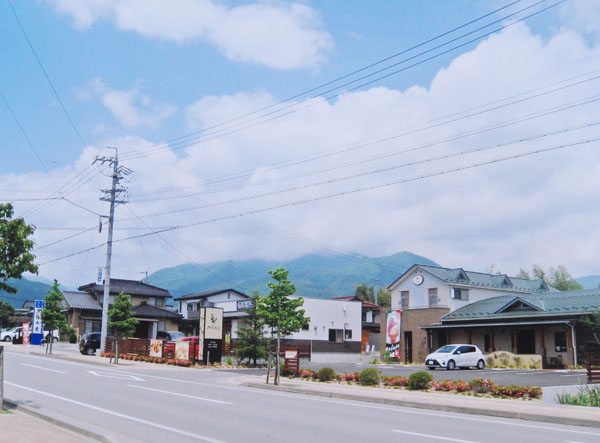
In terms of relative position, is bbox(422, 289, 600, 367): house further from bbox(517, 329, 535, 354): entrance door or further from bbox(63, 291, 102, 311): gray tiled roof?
bbox(63, 291, 102, 311): gray tiled roof

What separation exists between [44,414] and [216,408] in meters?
A: 4.25

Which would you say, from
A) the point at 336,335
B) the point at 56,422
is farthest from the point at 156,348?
the point at 56,422

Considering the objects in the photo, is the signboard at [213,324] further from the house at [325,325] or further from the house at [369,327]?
the house at [369,327]

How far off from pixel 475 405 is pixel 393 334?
32654 millimetres

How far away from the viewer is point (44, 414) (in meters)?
11.6

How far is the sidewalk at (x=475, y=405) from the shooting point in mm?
14273

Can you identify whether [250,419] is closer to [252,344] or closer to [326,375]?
[326,375]

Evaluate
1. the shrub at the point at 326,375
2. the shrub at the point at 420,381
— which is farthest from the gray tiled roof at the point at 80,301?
the shrub at the point at 420,381

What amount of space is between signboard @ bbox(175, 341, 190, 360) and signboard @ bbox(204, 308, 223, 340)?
1355 mm

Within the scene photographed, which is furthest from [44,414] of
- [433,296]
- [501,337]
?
[433,296]

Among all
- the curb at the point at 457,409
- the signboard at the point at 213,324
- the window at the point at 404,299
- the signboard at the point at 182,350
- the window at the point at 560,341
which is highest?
the window at the point at 404,299

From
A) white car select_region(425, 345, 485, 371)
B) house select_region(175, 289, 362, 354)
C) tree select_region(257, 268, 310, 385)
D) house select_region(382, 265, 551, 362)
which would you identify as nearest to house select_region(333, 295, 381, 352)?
house select_region(175, 289, 362, 354)

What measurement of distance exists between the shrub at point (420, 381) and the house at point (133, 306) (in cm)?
4651

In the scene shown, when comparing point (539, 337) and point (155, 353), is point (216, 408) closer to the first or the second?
point (155, 353)
